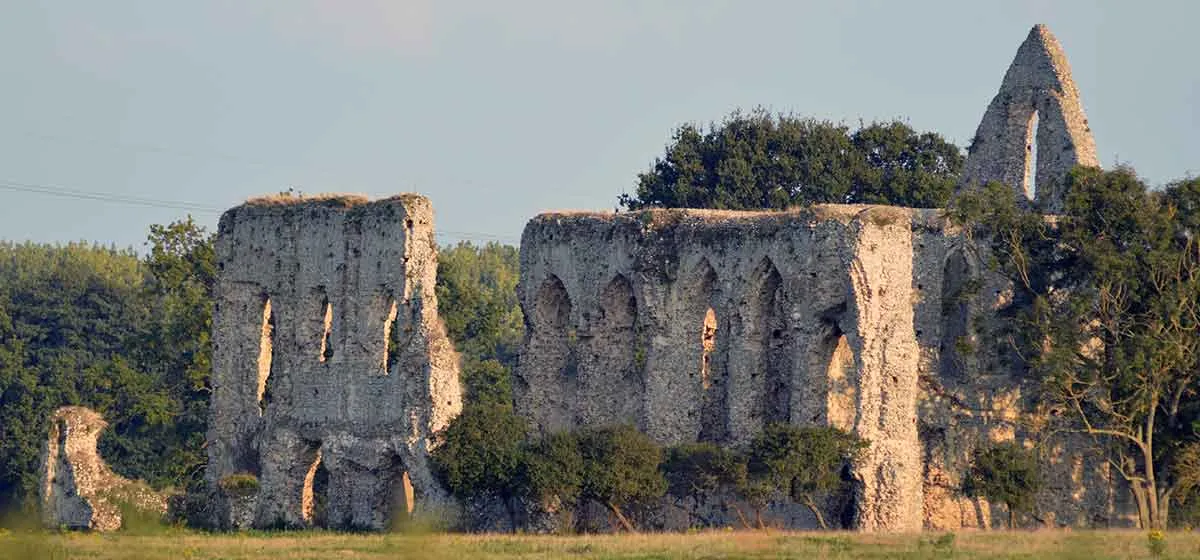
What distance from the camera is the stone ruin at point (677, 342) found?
153ft

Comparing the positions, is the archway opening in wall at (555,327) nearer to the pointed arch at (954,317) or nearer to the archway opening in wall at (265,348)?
the archway opening in wall at (265,348)

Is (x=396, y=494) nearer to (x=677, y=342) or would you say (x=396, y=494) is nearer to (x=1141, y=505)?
(x=677, y=342)

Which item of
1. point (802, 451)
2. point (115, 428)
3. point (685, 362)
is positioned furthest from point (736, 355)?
point (115, 428)

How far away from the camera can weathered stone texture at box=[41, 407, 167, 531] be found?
4819cm

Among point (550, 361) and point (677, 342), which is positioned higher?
Answer: point (677, 342)

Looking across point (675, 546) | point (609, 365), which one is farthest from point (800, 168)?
point (675, 546)

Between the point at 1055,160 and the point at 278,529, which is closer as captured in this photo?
the point at 278,529

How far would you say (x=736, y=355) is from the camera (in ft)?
161

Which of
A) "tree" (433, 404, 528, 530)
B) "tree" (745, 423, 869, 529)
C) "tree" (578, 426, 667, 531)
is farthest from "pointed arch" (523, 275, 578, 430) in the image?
"tree" (745, 423, 869, 529)

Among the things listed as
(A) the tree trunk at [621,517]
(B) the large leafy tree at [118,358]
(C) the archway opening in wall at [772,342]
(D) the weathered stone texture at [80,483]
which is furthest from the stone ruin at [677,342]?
(B) the large leafy tree at [118,358]

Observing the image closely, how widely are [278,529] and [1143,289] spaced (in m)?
15.5

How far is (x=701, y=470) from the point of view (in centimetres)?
4644

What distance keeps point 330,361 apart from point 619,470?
21.7 ft

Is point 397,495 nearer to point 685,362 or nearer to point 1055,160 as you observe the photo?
point 685,362
